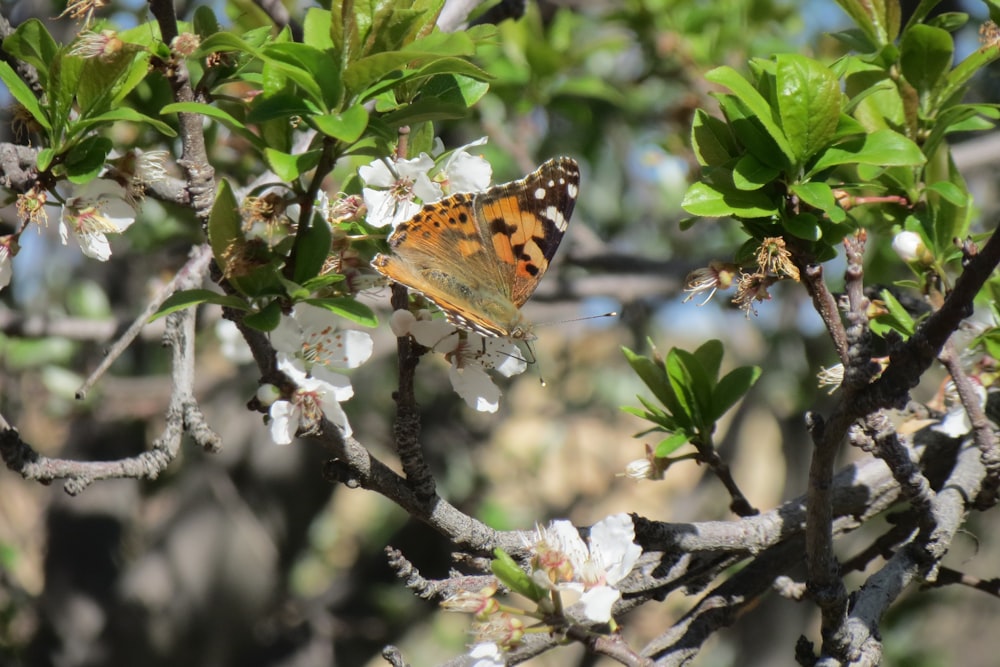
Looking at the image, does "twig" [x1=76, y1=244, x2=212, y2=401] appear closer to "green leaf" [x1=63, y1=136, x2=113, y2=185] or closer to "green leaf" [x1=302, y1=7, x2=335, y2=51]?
"green leaf" [x1=63, y1=136, x2=113, y2=185]

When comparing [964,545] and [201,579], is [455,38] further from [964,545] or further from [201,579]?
[964,545]

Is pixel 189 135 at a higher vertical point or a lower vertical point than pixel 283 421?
higher

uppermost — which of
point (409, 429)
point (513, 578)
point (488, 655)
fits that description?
point (409, 429)

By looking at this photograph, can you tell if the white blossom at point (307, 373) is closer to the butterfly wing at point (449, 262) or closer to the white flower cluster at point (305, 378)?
the white flower cluster at point (305, 378)

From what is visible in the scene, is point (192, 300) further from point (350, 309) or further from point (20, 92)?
point (20, 92)

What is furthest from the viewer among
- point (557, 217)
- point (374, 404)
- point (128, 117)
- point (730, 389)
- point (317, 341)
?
point (374, 404)

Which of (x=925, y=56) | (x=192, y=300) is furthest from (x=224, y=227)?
(x=925, y=56)
